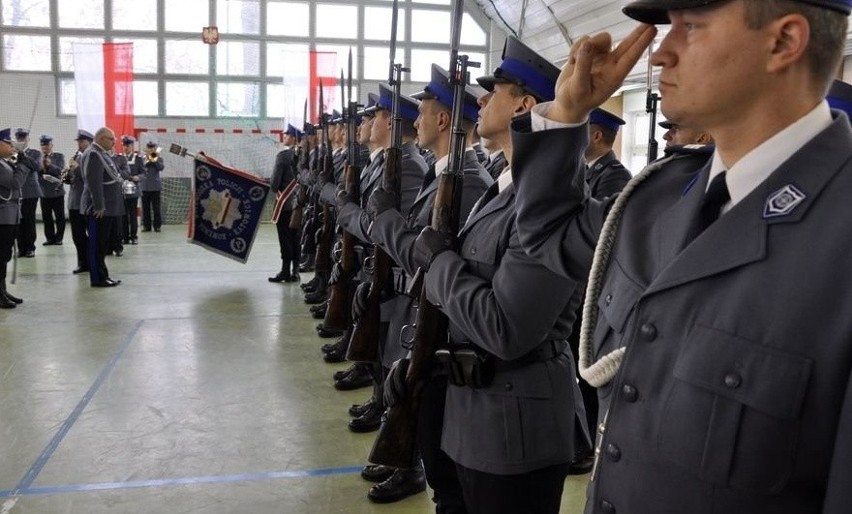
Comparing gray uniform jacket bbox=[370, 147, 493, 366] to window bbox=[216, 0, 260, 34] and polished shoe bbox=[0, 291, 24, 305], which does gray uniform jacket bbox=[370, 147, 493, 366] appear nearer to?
polished shoe bbox=[0, 291, 24, 305]

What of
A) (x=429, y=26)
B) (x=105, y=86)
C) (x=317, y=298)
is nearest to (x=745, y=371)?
(x=317, y=298)

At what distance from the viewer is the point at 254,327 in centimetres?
589

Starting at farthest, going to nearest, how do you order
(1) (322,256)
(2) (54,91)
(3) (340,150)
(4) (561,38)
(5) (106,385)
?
(2) (54,91) → (4) (561,38) → (3) (340,150) → (1) (322,256) → (5) (106,385)

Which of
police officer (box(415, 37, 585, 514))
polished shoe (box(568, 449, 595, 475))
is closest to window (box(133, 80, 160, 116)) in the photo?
polished shoe (box(568, 449, 595, 475))

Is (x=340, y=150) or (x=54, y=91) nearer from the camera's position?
(x=340, y=150)

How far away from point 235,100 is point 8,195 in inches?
334

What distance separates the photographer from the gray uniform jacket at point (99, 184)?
7441 mm

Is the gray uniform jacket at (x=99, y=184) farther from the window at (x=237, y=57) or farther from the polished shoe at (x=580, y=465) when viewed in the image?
the window at (x=237, y=57)

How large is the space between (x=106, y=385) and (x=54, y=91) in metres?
11.6

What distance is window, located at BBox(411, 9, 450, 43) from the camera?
49.3ft

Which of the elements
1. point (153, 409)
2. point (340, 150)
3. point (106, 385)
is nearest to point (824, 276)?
point (153, 409)

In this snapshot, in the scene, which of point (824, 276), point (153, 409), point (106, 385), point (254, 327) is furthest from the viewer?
point (254, 327)

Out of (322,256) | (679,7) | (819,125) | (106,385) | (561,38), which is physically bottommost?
(106,385)

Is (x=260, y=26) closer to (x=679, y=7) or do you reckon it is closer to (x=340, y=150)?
(x=340, y=150)
